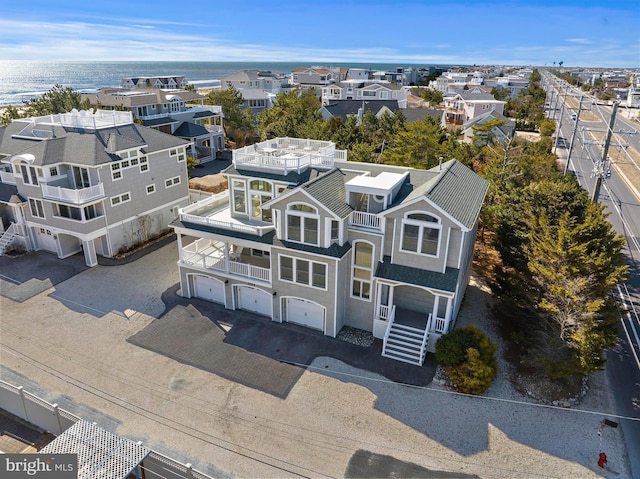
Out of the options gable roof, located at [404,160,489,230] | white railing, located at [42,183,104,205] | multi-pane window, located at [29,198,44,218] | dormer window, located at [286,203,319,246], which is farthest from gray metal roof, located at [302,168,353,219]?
multi-pane window, located at [29,198,44,218]

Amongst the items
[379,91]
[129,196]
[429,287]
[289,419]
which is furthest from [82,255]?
[379,91]

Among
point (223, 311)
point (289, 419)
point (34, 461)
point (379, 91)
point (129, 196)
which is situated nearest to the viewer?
point (34, 461)

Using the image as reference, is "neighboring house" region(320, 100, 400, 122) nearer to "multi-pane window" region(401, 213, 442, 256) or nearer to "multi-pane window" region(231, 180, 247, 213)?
"multi-pane window" region(231, 180, 247, 213)

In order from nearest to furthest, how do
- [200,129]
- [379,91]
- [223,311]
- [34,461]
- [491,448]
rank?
[34,461]
[491,448]
[223,311]
[200,129]
[379,91]

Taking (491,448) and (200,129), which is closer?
(491,448)

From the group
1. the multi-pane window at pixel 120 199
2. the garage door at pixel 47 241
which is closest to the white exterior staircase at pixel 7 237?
the garage door at pixel 47 241

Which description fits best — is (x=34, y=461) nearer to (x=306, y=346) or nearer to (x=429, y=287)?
(x=306, y=346)

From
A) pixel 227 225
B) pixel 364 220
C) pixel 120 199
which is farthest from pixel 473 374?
pixel 120 199
